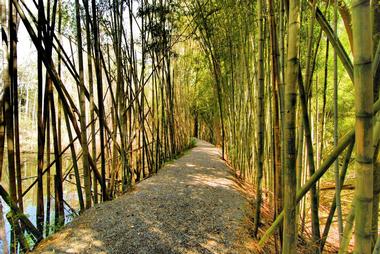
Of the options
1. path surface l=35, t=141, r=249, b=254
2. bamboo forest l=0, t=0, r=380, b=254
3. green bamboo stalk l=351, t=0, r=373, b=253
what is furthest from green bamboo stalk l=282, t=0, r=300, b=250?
path surface l=35, t=141, r=249, b=254

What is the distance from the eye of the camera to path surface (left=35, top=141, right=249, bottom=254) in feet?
6.04

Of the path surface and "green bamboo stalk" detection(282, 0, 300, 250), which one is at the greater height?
"green bamboo stalk" detection(282, 0, 300, 250)

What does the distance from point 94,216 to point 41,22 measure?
155 centimetres

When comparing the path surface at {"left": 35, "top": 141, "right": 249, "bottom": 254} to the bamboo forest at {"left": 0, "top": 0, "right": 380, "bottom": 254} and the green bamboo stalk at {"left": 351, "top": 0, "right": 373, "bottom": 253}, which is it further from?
the green bamboo stalk at {"left": 351, "top": 0, "right": 373, "bottom": 253}

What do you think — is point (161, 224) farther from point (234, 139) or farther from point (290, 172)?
point (234, 139)

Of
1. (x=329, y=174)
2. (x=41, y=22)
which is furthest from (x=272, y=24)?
(x=329, y=174)

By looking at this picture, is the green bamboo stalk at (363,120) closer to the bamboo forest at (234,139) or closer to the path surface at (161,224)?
the bamboo forest at (234,139)

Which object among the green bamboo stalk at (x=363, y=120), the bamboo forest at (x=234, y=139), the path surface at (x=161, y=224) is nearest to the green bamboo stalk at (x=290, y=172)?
the bamboo forest at (x=234, y=139)

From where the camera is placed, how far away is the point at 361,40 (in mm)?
523

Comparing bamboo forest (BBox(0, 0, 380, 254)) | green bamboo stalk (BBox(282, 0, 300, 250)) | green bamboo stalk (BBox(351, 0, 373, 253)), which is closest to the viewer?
green bamboo stalk (BBox(351, 0, 373, 253))

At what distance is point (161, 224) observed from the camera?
7.22 ft

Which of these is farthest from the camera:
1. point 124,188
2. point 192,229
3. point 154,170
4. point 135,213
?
point 154,170

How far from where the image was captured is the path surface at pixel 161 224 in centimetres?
184

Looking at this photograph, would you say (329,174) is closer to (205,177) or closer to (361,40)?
(205,177)
